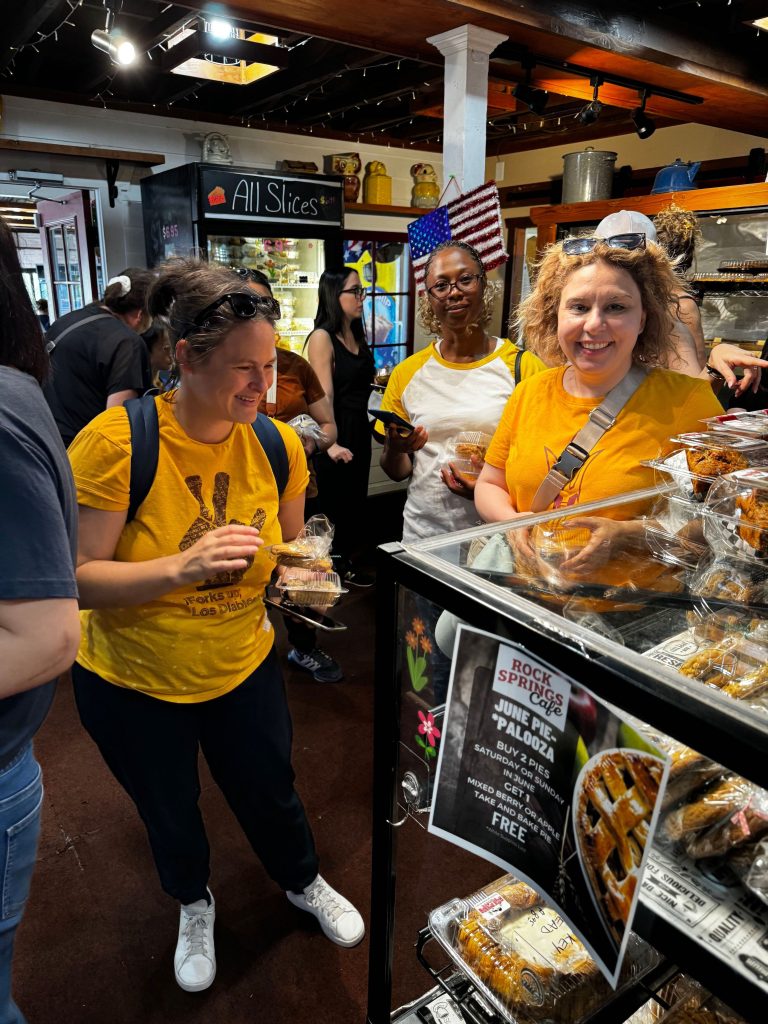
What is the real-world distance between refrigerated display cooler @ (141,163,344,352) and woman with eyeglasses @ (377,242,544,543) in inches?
86.7

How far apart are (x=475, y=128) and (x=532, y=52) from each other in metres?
0.56

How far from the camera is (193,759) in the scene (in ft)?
5.68

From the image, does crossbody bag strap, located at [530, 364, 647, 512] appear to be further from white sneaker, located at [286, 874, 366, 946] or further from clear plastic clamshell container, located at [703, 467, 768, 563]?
white sneaker, located at [286, 874, 366, 946]

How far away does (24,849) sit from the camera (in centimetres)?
117

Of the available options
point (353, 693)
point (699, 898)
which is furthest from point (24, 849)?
point (353, 693)

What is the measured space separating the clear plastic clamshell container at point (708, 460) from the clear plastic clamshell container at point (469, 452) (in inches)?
38.9

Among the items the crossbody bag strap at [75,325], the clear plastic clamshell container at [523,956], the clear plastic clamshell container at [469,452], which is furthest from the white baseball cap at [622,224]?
the crossbody bag strap at [75,325]

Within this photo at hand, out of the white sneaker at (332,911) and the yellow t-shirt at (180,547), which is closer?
the yellow t-shirt at (180,547)

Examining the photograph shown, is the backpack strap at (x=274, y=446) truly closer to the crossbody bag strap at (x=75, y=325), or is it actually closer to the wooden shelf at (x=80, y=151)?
the crossbody bag strap at (x=75, y=325)

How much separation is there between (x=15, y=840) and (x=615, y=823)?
38.8 inches

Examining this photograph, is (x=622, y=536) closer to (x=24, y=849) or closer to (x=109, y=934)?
(x=24, y=849)

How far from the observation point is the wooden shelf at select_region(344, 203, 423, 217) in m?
5.85

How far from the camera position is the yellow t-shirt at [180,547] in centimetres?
143

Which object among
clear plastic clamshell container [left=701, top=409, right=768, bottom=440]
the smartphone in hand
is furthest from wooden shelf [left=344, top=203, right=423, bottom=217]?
clear plastic clamshell container [left=701, top=409, right=768, bottom=440]
